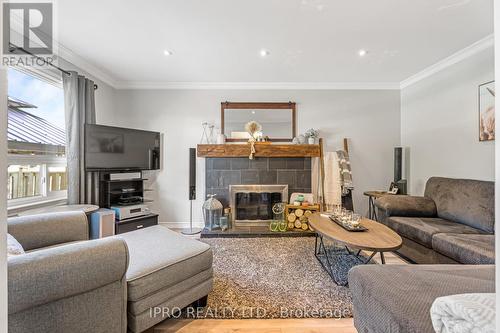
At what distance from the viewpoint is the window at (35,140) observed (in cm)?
217

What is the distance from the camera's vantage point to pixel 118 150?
3055 millimetres

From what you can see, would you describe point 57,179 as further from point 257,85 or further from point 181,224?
point 257,85

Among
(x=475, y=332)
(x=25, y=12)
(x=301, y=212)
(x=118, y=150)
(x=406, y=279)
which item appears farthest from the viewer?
(x=301, y=212)

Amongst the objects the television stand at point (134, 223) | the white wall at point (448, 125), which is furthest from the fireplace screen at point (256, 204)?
the white wall at point (448, 125)

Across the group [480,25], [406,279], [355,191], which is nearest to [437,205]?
[355,191]

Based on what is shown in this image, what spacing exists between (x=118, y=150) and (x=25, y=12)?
159 cm

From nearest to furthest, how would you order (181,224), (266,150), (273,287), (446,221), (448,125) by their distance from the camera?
1. (273,287)
2. (446,221)
3. (448,125)
4. (266,150)
5. (181,224)

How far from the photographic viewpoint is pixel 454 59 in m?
2.78

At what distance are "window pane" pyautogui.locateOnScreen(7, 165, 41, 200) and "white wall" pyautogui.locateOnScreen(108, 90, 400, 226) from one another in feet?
4.92

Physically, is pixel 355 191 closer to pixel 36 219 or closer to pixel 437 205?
pixel 437 205

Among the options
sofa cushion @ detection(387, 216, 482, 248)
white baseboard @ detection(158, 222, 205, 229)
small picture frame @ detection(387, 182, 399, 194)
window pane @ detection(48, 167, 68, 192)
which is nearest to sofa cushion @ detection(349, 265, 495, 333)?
sofa cushion @ detection(387, 216, 482, 248)

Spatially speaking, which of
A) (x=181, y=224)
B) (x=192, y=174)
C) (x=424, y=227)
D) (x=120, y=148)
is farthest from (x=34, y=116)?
(x=424, y=227)

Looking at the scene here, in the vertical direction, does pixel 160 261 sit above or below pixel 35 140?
below

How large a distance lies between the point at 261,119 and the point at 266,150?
0.56 metres
